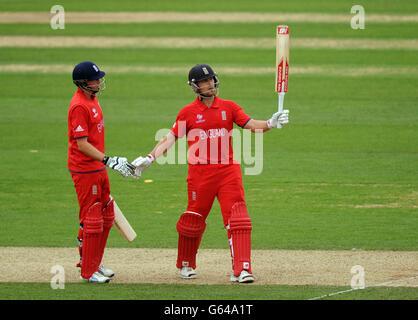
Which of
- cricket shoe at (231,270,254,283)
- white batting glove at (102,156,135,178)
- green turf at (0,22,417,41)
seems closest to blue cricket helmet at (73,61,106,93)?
white batting glove at (102,156,135,178)

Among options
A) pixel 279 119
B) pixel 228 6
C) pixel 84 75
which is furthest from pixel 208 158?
pixel 228 6

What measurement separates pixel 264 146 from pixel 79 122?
785cm

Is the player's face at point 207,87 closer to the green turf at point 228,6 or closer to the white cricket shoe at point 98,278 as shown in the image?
the white cricket shoe at point 98,278

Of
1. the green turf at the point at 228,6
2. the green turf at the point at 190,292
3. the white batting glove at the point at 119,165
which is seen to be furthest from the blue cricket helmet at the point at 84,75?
the green turf at the point at 228,6

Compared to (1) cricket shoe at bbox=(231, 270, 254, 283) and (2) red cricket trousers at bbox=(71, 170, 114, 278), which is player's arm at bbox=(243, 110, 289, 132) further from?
(2) red cricket trousers at bbox=(71, 170, 114, 278)

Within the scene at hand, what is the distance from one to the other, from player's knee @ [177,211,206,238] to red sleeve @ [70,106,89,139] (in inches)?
49.2

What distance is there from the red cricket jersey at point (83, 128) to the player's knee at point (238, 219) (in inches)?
51.7

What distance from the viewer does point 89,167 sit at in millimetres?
7699

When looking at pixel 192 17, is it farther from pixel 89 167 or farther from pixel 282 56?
pixel 89 167

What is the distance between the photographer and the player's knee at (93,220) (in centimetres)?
766

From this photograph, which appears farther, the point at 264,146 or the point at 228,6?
the point at 228,6

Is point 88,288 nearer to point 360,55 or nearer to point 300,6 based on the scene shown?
point 360,55

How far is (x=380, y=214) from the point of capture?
35.2ft
